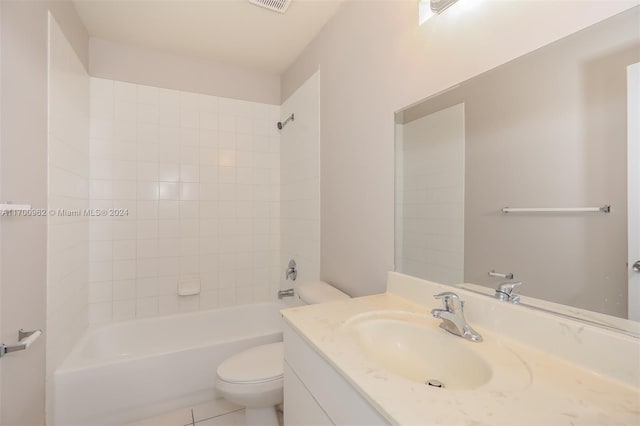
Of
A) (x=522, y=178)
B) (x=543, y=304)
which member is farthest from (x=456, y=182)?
(x=543, y=304)

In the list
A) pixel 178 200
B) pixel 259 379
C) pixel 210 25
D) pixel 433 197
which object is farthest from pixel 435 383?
pixel 210 25

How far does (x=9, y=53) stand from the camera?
107cm

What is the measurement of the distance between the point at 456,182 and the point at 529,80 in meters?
0.40

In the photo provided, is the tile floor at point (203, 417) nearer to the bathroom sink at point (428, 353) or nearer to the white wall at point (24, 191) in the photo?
the white wall at point (24, 191)

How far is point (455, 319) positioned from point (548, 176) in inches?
19.7

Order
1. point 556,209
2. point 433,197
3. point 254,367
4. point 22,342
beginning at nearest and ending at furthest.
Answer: point 556,209 < point 22,342 < point 433,197 < point 254,367

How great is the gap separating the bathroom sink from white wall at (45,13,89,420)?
162cm

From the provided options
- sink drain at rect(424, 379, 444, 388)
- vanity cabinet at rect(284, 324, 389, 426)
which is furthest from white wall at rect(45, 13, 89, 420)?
sink drain at rect(424, 379, 444, 388)

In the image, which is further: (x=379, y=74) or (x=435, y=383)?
(x=379, y=74)

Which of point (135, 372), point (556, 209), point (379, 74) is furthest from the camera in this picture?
point (135, 372)

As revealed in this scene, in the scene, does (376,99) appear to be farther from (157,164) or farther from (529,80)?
(157,164)

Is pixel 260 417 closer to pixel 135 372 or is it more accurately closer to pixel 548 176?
pixel 135 372

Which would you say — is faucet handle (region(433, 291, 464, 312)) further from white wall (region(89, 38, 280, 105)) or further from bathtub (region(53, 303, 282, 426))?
white wall (region(89, 38, 280, 105))

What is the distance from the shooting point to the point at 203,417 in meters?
1.68
